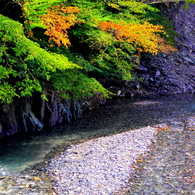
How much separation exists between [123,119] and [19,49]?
6534mm

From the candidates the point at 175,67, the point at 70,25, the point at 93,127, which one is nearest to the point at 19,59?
the point at 70,25

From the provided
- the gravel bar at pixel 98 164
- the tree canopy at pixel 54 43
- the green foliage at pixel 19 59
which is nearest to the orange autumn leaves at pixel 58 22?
the tree canopy at pixel 54 43

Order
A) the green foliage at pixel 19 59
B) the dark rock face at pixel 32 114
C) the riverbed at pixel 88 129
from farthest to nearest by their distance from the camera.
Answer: the dark rock face at pixel 32 114 < the green foliage at pixel 19 59 < the riverbed at pixel 88 129

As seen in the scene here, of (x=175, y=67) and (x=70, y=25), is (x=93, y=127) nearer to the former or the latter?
(x=70, y=25)

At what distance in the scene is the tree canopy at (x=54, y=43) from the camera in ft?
28.8

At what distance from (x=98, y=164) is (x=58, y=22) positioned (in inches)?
233

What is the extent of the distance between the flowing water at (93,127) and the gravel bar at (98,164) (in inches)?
39.4

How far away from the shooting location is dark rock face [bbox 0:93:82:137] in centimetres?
1089

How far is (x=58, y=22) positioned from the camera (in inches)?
412

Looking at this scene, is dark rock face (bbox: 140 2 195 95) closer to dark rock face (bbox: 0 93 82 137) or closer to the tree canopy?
the tree canopy

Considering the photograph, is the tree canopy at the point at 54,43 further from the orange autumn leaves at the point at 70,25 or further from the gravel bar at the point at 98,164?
the gravel bar at the point at 98,164

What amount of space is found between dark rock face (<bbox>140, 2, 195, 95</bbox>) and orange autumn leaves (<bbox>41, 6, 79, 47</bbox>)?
12.8 meters

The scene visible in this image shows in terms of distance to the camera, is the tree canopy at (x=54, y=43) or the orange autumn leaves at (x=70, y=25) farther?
the orange autumn leaves at (x=70, y=25)

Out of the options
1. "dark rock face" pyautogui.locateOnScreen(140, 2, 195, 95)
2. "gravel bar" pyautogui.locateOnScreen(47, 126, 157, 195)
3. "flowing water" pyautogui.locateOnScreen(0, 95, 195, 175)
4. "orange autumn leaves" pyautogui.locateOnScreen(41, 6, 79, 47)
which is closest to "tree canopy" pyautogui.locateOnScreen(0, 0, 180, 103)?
"orange autumn leaves" pyautogui.locateOnScreen(41, 6, 79, 47)
